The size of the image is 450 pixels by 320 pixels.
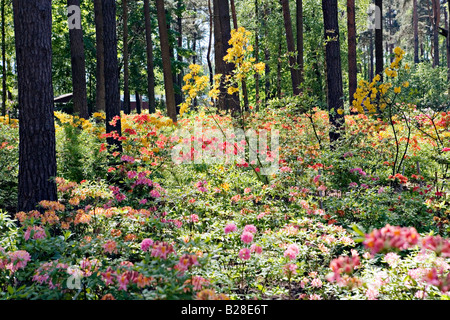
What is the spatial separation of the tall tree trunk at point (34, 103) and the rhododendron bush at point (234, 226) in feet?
0.77

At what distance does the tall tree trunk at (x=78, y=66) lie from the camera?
1030cm

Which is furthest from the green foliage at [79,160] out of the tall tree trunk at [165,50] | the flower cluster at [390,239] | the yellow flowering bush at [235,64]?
the flower cluster at [390,239]

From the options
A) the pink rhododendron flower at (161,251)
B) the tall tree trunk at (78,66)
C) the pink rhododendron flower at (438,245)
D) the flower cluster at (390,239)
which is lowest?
the pink rhododendron flower at (161,251)

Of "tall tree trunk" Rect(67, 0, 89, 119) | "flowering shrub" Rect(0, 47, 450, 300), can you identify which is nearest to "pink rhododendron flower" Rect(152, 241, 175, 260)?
"flowering shrub" Rect(0, 47, 450, 300)

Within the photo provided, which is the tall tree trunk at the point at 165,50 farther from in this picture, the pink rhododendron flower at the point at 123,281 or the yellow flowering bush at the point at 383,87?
the pink rhododendron flower at the point at 123,281

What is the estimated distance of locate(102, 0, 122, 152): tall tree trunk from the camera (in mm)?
6613

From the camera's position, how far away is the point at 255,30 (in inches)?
775

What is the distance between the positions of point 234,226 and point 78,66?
8.82 m

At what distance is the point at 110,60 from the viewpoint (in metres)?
6.71

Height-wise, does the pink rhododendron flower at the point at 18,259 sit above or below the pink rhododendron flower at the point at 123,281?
above

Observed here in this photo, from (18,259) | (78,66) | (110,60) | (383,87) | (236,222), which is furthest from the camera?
(78,66)

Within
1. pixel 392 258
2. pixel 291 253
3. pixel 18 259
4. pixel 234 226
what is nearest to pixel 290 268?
pixel 291 253

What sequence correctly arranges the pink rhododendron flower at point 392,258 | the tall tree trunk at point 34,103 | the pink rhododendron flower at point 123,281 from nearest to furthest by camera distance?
the pink rhododendron flower at point 123,281, the pink rhododendron flower at point 392,258, the tall tree trunk at point 34,103

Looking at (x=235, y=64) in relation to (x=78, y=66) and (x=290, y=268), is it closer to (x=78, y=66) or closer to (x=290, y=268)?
(x=290, y=268)
